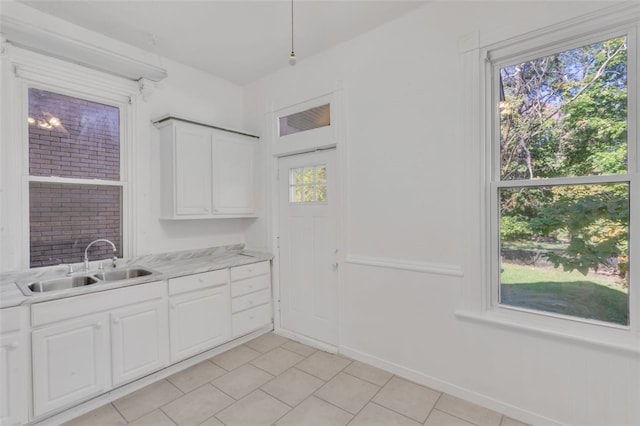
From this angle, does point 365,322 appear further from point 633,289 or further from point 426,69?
point 426,69

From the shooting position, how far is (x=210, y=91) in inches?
141

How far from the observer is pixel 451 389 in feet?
7.48

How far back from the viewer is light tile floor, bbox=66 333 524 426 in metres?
2.03

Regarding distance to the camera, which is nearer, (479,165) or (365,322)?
(479,165)

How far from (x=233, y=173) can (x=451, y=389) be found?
293 cm

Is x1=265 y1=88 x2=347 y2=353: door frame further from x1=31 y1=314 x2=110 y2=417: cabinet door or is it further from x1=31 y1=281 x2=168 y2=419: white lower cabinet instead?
x1=31 y1=314 x2=110 y2=417: cabinet door

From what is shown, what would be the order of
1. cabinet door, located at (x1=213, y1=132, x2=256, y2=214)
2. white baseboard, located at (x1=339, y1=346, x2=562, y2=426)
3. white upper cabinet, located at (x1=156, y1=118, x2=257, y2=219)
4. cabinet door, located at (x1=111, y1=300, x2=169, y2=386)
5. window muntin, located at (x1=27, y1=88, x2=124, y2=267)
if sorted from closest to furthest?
white baseboard, located at (x1=339, y1=346, x2=562, y2=426) < cabinet door, located at (x1=111, y1=300, x2=169, y2=386) < window muntin, located at (x1=27, y1=88, x2=124, y2=267) < white upper cabinet, located at (x1=156, y1=118, x2=257, y2=219) < cabinet door, located at (x1=213, y1=132, x2=256, y2=214)

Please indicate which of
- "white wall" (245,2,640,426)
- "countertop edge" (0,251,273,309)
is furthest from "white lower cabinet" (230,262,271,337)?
"white wall" (245,2,640,426)

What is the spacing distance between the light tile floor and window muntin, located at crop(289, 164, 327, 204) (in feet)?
5.28

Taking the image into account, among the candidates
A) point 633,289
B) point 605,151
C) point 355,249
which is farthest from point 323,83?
point 633,289

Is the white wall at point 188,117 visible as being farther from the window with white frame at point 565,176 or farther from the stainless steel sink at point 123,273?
the window with white frame at point 565,176

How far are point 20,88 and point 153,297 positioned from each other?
194 centimetres

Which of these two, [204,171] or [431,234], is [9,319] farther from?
[431,234]

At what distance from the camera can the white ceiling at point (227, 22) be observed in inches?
92.3
